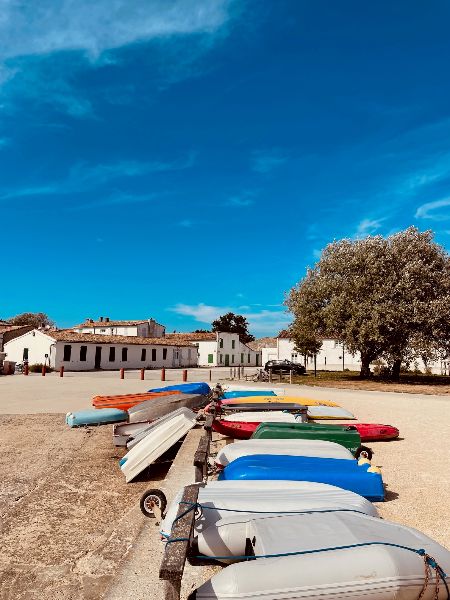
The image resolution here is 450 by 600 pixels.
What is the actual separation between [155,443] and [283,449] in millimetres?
2943

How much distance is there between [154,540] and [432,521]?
12.9 feet

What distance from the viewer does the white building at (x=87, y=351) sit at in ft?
153

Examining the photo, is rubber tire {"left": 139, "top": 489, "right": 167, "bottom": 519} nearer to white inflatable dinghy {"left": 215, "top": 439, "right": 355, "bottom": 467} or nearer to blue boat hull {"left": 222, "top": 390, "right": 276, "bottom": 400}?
white inflatable dinghy {"left": 215, "top": 439, "right": 355, "bottom": 467}

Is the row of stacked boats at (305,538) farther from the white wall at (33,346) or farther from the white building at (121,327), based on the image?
the white building at (121,327)

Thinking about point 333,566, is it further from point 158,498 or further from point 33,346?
point 33,346

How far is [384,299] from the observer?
35750mm

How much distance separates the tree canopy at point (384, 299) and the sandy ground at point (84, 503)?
20.1 m

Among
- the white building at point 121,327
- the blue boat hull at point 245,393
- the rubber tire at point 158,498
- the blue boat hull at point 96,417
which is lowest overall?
the rubber tire at point 158,498

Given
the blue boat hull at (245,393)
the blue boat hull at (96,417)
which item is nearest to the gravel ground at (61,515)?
the blue boat hull at (96,417)

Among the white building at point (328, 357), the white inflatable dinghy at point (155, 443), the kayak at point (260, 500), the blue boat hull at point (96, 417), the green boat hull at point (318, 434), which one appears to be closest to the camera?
the kayak at point (260, 500)

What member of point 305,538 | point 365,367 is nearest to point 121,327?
point 365,367

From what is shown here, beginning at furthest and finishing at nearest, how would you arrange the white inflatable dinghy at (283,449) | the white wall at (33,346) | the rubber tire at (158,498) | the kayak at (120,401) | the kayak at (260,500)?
the white wall at (33,346) → the kayak at (120,401) → the white inflatable dinghy at (283,449) → the rubber tire at (158,498) → the kayak at (260,500)

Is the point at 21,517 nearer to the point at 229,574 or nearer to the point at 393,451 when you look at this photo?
the point at 229,574

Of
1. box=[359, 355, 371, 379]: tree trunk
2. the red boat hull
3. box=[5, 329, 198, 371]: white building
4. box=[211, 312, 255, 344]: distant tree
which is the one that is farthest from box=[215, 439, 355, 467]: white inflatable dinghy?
box=[211, 312, 255, 344]: distant tree
